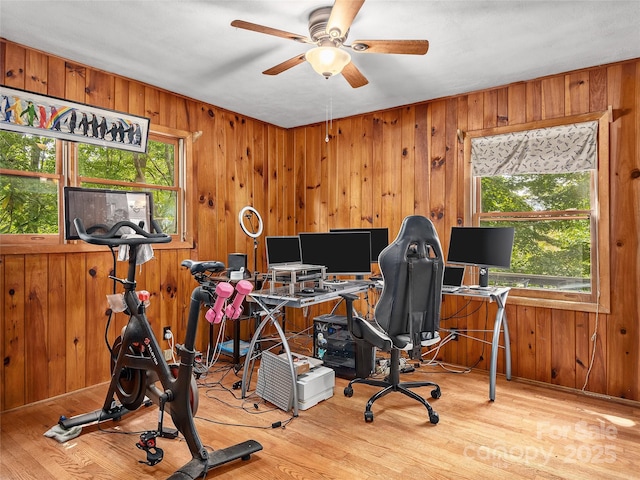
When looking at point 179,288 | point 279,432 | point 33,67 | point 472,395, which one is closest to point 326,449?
point 279,432

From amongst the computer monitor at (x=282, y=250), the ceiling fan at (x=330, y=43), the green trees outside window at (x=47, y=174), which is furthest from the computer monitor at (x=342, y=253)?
the green trees outside window at (x=47, y=174)

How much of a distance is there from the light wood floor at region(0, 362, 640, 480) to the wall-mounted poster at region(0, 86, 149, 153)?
6.28ft

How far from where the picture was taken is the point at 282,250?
3824 millimetres

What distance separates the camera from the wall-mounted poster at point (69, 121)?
Result: 2.72m

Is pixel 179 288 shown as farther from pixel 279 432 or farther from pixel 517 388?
pixel 517 388

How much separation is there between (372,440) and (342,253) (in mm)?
1512

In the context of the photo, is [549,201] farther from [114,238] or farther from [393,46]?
[114,238]

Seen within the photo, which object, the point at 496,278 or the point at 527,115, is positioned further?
the point at 496,278

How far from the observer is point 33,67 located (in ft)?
9.34

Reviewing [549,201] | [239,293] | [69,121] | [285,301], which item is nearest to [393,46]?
[239,293]

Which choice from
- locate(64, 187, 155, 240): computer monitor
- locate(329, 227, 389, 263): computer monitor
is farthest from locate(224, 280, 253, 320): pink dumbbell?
locate(329, 227, 389, 263): computer monitor

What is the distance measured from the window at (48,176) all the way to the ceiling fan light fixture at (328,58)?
1.90 metres

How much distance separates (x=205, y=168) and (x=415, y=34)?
2312 millimetres

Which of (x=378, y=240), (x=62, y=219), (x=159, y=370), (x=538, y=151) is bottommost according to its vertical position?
(x=159, y=370)
